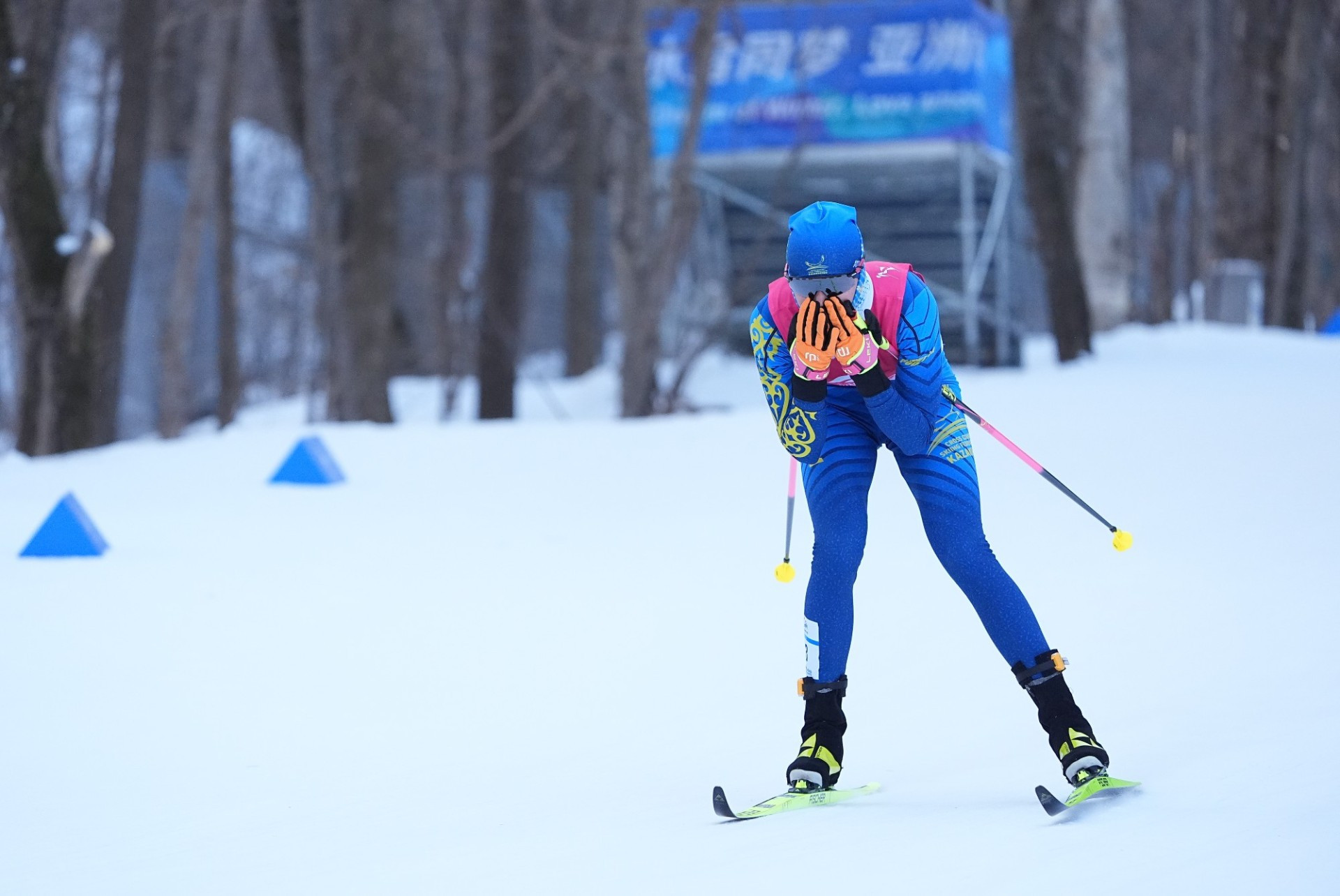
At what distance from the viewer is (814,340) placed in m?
3.99

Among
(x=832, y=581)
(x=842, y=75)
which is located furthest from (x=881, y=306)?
(x=842, y=75)

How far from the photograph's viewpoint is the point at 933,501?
4.12 m

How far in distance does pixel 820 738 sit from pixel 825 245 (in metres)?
1.25

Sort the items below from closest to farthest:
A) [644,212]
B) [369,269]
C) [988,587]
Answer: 1. [988,587]
2. [644,212]
3. [369,269]

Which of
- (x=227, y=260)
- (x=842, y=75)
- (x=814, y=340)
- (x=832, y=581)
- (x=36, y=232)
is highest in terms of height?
(x=842, y=75)

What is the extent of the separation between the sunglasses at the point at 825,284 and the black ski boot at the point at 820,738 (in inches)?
39.1

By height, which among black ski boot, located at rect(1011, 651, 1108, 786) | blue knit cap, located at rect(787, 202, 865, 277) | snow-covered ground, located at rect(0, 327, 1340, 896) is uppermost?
blue knit cap, located at rect(787, 202, 865, 277)

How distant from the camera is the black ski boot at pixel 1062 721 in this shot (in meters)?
3.93

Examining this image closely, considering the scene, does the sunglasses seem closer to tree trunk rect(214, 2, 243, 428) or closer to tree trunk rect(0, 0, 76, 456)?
tree trunk rect(0, 0, 76, 456)

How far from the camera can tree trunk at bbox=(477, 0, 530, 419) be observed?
1575cm

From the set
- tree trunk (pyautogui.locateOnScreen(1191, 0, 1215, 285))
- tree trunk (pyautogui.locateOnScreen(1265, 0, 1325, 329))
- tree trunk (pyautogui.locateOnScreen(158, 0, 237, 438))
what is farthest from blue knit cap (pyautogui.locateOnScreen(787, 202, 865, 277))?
tree trunk (pyautogui.locateOnScreen(1191, 0, 1215, 285))

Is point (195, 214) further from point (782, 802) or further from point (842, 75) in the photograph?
point (782, 802)

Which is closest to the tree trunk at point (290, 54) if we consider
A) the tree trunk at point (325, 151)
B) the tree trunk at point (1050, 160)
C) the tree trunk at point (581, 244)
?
the tree trunk at point (325, 151)

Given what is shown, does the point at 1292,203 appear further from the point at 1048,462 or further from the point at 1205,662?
the point at 1205,662
